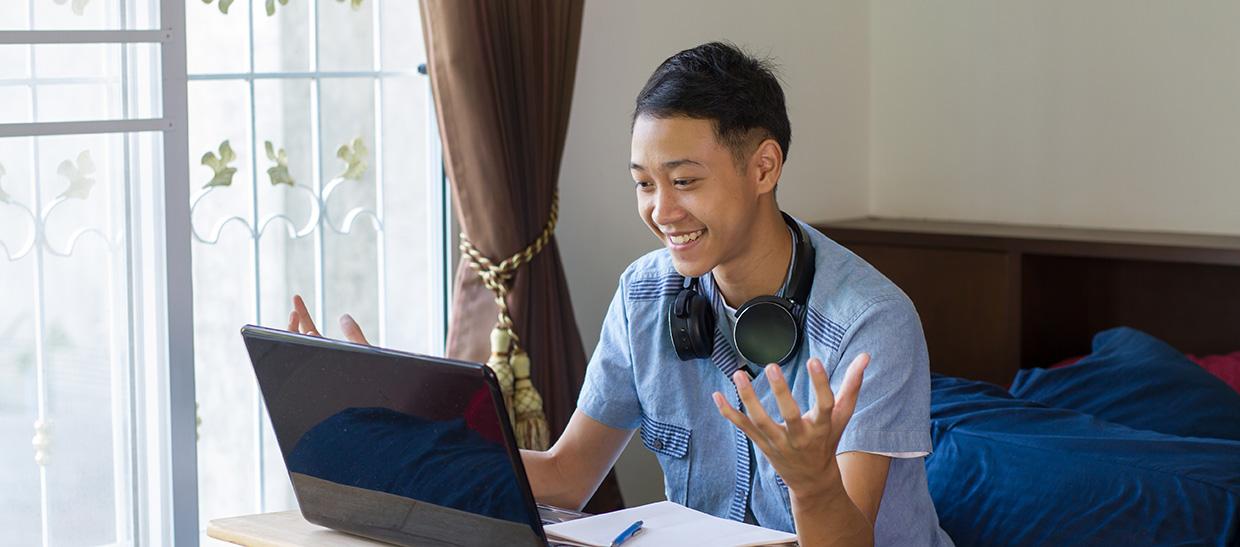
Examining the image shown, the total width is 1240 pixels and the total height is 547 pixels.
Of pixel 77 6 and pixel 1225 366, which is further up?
pixel 77 6

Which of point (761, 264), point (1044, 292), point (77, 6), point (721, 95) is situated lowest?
point (1044, 292)

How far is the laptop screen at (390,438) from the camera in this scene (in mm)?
1377

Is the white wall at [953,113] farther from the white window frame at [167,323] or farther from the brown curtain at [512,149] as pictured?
the white window frame at [167,323]

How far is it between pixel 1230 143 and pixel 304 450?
7.75 feet

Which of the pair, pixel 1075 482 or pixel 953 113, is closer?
pixel 1075 482

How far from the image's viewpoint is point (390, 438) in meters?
1.45

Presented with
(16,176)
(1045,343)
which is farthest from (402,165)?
(1045,343)

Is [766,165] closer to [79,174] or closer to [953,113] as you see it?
[79,174]

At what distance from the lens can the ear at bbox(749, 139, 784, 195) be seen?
1.79 metres

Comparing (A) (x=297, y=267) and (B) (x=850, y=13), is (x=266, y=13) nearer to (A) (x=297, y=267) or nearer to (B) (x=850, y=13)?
(A) (x=297, y=267)

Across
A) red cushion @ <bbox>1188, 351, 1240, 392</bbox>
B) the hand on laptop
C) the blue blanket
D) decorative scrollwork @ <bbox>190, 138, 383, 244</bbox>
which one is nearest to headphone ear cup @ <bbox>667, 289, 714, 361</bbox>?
the hand on laptop

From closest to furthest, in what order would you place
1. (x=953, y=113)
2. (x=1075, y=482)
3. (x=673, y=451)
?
(x=673, y=451) < (x=1075, y=482) < (x=953, y=113)

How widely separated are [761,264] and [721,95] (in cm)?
23

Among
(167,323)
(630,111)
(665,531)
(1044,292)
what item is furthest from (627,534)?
(1044,292)
